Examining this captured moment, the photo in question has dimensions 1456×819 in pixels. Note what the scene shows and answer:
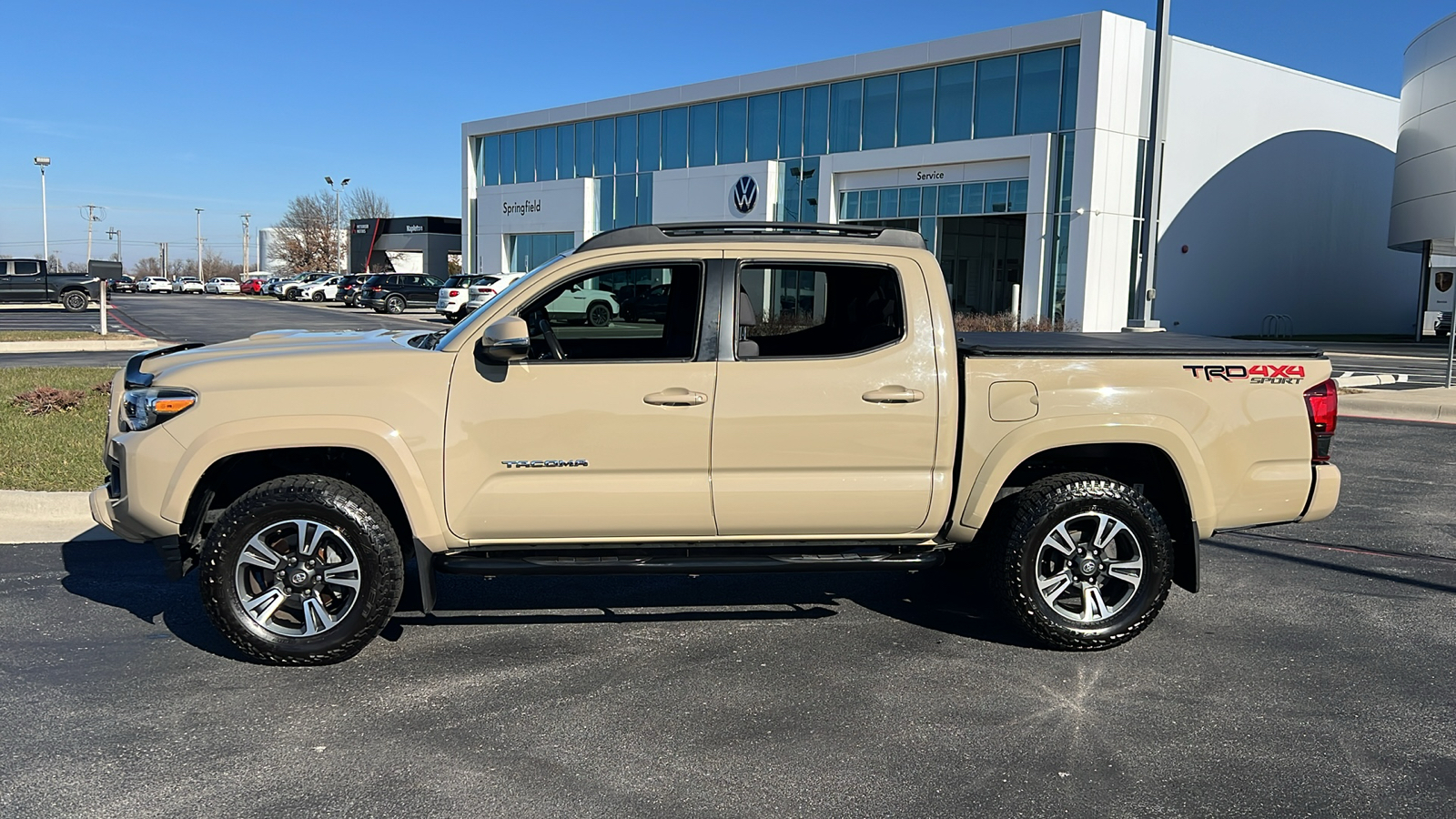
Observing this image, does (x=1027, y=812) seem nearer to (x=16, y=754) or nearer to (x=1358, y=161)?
(x=16, y=754)

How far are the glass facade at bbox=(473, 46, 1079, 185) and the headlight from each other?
3244 centimetres

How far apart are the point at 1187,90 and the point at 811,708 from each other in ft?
118

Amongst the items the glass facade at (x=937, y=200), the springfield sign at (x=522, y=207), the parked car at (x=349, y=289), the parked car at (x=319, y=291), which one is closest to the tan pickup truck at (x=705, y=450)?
the glass facade at (x=937, y=200)

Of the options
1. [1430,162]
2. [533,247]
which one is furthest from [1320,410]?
[533,247]

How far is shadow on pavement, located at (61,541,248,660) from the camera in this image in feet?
17.1

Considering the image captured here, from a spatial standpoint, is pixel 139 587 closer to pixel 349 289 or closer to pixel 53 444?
pixel 53 444

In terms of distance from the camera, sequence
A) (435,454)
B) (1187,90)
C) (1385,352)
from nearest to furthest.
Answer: (435,454) → (1385,352) → (1187,90)

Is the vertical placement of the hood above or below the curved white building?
below

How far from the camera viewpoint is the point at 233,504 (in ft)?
15.4

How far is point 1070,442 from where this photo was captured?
16.2 feet

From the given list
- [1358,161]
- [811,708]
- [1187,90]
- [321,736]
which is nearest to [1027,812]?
[811,708]

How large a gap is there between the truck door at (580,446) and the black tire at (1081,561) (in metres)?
1.47

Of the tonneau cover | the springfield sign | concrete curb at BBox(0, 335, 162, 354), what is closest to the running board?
the tonneau cover

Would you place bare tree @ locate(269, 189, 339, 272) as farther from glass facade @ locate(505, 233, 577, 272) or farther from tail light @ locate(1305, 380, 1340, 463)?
tail light @ locate(1305, 380, 1340, 463)
